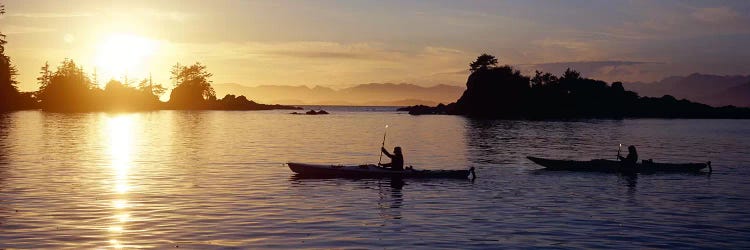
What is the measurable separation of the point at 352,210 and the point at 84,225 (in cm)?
920

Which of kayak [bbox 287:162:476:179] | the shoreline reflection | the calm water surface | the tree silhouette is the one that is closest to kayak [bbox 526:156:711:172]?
the calm water surface

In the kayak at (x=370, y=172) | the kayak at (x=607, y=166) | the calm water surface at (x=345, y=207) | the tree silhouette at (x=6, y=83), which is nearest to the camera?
the calm water surface at (x=345, y=207)

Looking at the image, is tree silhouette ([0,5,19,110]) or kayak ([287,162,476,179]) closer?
kayak ([287,162,476,179])

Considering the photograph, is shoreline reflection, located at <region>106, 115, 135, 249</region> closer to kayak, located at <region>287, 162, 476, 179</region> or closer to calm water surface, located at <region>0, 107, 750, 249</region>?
calm water surface, located at <region>0, 107, 750, 249</region>

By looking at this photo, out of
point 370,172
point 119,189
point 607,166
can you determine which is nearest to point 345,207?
point 370,172

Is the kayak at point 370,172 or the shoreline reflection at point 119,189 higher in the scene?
the kayak at point 370,172

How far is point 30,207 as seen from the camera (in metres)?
23.7

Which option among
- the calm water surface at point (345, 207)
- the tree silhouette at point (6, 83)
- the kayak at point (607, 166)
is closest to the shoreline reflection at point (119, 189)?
the calm water surface at point (345, 207)

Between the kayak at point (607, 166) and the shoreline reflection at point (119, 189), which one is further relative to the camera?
the kayak at point (607, 166)

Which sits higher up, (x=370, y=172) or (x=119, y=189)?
(x=370, y=172)

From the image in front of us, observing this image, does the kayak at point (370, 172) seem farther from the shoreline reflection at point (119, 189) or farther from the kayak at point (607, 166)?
the kayak at point (607, 166)

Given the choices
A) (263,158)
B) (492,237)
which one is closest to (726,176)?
(492,237)

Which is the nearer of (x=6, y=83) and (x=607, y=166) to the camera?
(x=607, y=166)

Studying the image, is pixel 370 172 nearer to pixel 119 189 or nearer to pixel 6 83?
pixel 119 189
